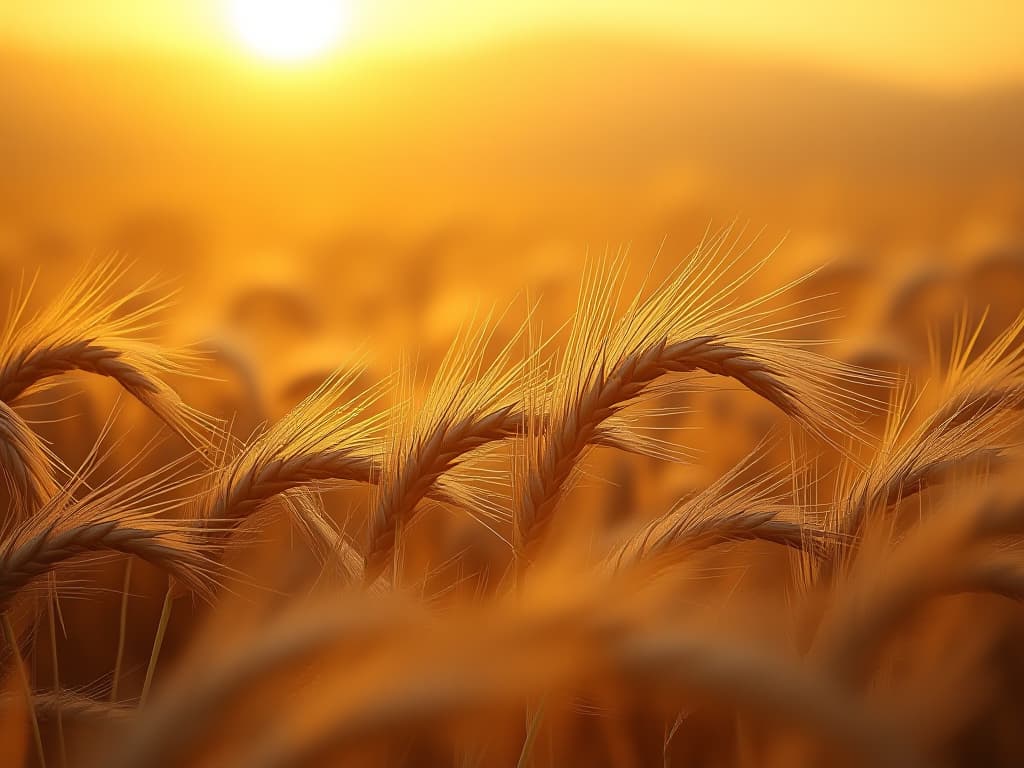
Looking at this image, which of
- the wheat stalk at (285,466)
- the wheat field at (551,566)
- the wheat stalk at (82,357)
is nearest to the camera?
the wheat field at (551,566)

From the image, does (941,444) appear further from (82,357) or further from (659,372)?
(82,357)

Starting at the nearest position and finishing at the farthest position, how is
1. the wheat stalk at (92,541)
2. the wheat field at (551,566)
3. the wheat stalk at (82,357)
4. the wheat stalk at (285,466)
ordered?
the wheat field at (551,566), the wheat stalk at (92,541), the wheat stalk at (285,466), the wheat stalk at (82,357)

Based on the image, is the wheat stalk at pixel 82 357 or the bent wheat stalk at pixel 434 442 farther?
the wheat stalk at pixel 82 357

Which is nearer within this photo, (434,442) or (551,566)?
(551,566)

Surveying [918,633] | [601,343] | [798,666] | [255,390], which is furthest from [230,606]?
[255,390]

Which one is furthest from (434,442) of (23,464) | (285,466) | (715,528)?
(23,464)

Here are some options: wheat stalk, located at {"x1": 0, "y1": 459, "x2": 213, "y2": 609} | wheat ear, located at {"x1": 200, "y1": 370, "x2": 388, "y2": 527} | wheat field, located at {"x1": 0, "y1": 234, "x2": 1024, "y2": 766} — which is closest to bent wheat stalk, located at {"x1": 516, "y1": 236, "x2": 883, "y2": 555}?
wheat field, located at {"x1": 0, "y1": 234, "x2": 1024, "y2": 766}

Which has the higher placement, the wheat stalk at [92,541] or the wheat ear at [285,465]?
the wheat ear at [285,465]

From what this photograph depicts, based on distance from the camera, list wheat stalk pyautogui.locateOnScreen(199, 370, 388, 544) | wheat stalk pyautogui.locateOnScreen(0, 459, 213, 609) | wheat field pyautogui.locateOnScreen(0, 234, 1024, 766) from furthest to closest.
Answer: wheat stalk pyautogui.locateOnScreen(199, 370, 388, 544)
wheat stalk pyautogui.locateOnScreen(0, 459, 213, 609)
wheat field pyautogui.locateOnScreen(0, 234, 1024, 766)

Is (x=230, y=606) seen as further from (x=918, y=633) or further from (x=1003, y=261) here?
(x=1003, y=261)

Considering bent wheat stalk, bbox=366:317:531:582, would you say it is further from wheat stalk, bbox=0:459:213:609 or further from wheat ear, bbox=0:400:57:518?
wheat ear, bbox=0:400:57:518

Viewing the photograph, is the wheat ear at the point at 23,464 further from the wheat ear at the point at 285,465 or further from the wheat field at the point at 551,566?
the wheat ear at the point at 285,465

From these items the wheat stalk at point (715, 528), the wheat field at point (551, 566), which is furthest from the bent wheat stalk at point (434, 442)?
the wheat stalk at point (715, 528)
